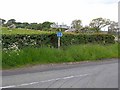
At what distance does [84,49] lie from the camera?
23.1m

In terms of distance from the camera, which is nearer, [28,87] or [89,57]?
[28,87]

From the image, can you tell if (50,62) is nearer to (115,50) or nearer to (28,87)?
(28,87)

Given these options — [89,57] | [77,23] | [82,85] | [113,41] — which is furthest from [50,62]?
[77,23]

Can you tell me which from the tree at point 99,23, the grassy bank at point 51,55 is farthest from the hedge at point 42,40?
the tree at point 99,23

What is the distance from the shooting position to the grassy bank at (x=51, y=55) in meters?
16.3

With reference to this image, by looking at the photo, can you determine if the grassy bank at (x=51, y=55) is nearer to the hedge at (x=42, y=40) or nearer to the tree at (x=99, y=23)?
the hedge at (x=42, y=40)

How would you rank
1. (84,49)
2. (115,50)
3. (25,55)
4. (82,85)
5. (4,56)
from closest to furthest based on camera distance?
(82,85) → (4,56) → (25,55) → (84,49) → (115,50)

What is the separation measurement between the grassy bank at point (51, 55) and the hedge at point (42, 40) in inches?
51.5

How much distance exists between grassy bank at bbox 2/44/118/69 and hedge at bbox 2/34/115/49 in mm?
1307

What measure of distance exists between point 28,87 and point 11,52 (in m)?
8.49

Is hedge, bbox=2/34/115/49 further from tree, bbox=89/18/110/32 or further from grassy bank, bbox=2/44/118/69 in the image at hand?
tree, bbox=89/18/110/32

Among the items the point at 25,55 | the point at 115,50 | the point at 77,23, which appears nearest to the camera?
the point at 25,55

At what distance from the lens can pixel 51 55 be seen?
19172 millimetres

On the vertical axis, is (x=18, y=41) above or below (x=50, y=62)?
above
